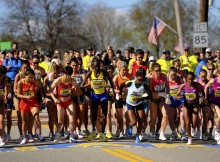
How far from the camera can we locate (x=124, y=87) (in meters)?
15.9

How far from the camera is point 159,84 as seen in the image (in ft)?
51.5

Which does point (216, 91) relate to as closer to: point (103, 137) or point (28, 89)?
point (103, 137)

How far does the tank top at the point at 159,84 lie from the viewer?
51.4ft

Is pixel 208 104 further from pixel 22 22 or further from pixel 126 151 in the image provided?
pixel 22 22

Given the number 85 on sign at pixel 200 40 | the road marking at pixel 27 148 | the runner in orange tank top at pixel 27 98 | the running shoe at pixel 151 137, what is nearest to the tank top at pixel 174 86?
the running shoe at pixel 151 137

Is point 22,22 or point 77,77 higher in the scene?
point 22,22

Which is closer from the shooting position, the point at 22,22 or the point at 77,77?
the point at 77,77

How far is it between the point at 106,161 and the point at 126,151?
1.36 meters

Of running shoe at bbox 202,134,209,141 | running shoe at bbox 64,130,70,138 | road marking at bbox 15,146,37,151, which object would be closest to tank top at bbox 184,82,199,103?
running shoe at bbox 202,134,209,141

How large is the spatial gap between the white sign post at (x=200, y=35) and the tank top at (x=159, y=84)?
8.35 m

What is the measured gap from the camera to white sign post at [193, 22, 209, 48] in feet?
77.8

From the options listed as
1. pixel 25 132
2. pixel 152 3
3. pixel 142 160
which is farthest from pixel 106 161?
pixel 152 3

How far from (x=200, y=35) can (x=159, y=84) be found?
8729 millimetres

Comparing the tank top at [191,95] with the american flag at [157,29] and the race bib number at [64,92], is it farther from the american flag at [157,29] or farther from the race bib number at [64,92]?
the american flag at [157,29]
